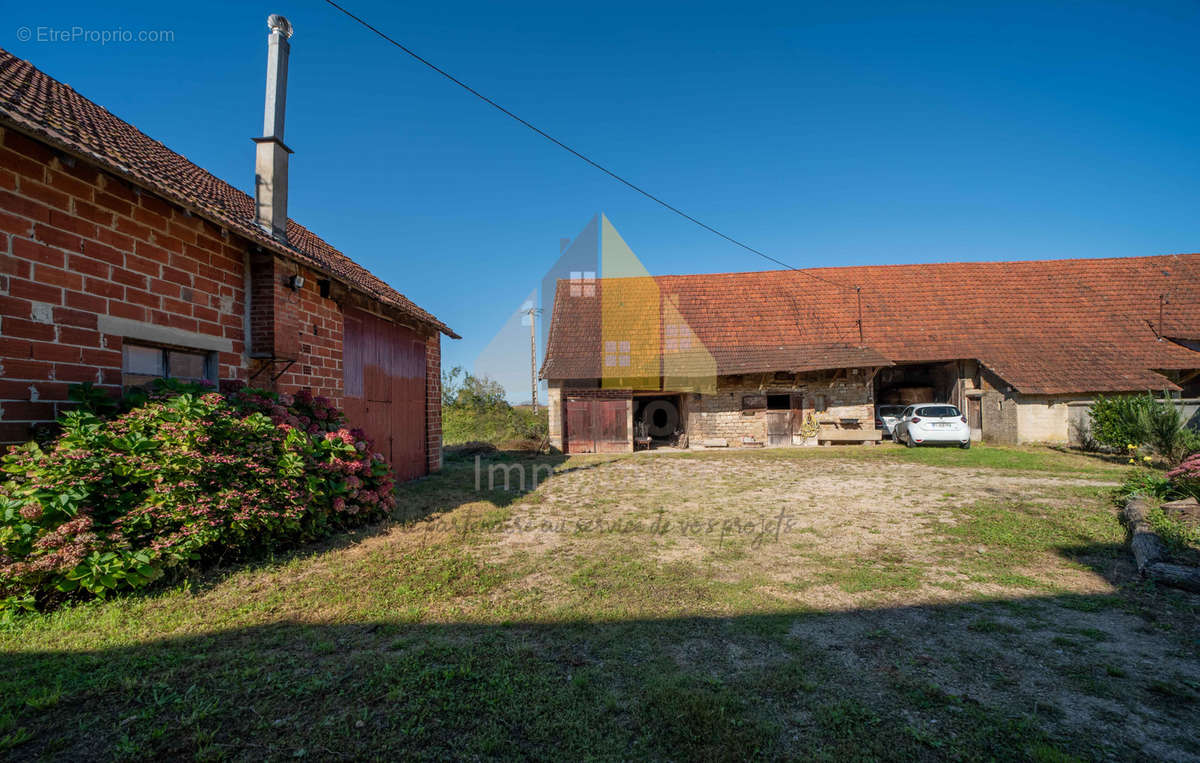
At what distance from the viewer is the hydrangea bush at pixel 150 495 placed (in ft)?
11.4

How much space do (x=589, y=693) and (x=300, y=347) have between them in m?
6.49

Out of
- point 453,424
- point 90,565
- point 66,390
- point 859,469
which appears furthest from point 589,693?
point 453,424

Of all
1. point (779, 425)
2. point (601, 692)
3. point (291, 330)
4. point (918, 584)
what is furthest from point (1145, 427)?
point (291, 330)

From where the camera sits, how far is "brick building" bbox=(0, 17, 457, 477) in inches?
160

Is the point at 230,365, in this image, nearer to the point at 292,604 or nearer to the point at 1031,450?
the point at 292,604

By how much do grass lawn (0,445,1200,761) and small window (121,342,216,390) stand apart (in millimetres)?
2238

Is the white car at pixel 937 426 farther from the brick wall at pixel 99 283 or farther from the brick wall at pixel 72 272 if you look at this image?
the brick wall at pixel 72 272

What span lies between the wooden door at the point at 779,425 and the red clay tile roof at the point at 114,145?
12.8 m

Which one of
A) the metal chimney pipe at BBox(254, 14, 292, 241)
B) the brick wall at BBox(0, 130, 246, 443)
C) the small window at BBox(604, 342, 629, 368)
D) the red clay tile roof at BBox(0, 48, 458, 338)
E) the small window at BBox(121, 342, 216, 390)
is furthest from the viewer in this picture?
the small window at BBox(604, 342, 629, 368)

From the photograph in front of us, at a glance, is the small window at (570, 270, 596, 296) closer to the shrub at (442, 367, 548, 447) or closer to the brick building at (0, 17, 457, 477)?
the shrub at (442, 367, 548, 447)

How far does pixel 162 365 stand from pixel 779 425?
53.0 ft

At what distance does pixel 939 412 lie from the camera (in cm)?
1516

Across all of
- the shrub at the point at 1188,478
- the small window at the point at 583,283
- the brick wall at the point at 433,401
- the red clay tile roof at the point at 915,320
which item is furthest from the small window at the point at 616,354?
the shrub at the point at 1188,478

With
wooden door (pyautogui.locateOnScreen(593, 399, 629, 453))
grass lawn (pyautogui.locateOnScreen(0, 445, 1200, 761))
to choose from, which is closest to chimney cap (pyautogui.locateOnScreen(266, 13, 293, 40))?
grass lawn (pyautogui.locateOnScreen(0, 445, 1200, 761))
